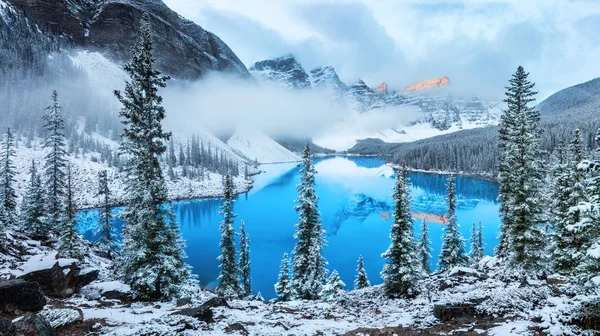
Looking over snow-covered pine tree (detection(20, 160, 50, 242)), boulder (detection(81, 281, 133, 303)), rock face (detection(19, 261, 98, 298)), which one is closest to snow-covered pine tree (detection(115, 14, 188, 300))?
boulder (detection(81, 281, 133, 303))

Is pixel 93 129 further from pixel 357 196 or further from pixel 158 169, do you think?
pixel 158 169

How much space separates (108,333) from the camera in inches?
391

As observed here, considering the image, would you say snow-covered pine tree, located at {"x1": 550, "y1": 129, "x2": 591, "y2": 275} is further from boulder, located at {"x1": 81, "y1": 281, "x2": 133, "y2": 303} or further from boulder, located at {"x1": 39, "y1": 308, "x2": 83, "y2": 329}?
boulder, located at {"x1": 81, "y1": 281, "x2": 133, "y2": 303}

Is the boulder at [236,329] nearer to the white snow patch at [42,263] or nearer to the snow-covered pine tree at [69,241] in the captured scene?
the white snow patch at [42,263]

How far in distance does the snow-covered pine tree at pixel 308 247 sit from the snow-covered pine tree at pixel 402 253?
8.12 meters

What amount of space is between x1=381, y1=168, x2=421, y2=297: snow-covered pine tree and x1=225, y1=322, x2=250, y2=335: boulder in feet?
38.7

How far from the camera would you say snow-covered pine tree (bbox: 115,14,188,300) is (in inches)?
648

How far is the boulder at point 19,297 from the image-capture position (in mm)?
10664

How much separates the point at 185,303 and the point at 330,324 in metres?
7.17

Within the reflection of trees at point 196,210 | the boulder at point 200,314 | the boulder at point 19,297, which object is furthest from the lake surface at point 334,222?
the boulder at point 19,297

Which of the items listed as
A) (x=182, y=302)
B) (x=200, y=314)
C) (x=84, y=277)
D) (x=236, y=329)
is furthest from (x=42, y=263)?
(x=236, y=329)

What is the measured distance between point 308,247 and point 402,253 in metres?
10.1

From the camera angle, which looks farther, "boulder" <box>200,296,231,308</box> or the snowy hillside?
the snowy hillside

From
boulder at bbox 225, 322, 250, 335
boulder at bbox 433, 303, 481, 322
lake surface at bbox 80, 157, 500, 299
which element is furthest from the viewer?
lake surface at bbox 80, 157, 500, 299
